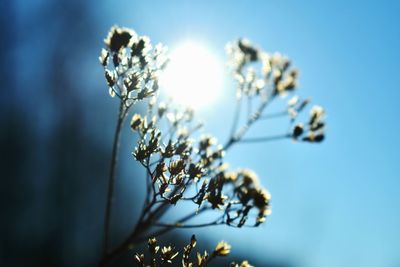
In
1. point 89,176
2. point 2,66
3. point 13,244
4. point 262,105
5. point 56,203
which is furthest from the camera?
point 89,176

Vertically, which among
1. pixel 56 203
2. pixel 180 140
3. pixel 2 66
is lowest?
pixel 56 203

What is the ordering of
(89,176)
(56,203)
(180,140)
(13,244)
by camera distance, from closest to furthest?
(180,140), (13,244), (56,203), (89,176)

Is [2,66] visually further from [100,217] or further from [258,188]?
[258,188]

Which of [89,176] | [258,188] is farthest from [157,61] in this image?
[89,176]

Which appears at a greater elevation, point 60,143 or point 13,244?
point 60,143

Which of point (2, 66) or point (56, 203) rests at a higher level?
point (2, 66)

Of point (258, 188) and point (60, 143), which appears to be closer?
point (258, 188)

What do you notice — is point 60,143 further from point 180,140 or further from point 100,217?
point 180,140

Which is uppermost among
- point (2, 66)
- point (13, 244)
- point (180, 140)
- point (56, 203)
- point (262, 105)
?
point (2, 66)

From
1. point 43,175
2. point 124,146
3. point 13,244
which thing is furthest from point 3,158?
point 124,146
